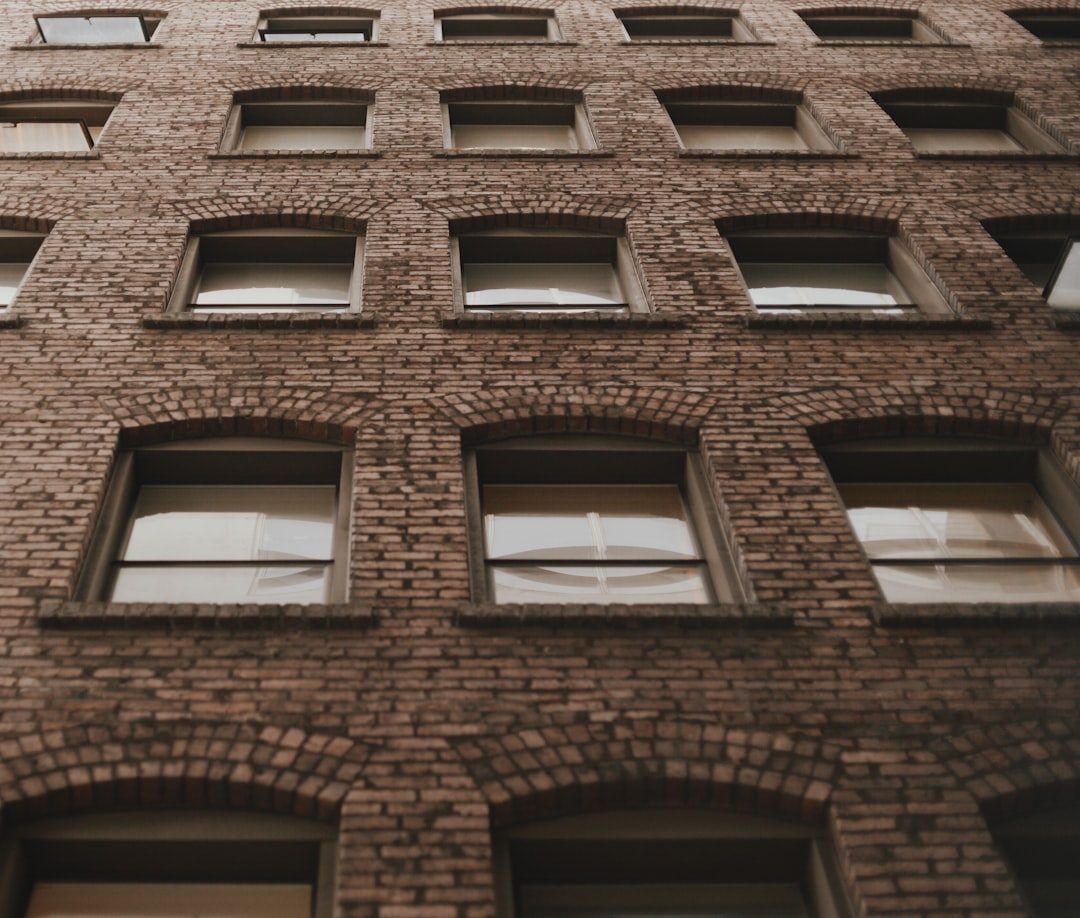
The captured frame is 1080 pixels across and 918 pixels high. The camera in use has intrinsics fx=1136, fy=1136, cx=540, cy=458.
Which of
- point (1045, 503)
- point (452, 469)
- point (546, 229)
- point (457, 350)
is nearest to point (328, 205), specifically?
point (546, 229)

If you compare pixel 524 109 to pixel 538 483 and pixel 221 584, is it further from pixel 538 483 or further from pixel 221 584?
pixel 221 584

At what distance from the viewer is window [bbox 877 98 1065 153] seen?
15.6 metres

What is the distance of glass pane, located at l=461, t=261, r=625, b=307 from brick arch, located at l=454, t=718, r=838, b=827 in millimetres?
6021

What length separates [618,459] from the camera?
30.8 ft

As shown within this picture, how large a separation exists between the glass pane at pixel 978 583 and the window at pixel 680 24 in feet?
41.4

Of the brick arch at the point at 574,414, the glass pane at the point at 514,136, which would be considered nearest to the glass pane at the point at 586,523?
the brick arch at the point at 574,414

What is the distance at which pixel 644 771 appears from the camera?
258 inches

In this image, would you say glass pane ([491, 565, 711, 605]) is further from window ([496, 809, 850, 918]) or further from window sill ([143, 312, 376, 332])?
window sill ([143, 312, 376, 332])

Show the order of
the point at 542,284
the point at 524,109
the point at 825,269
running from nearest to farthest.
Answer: the point at 542,284 < the point at 825,269 < the point at 524,109

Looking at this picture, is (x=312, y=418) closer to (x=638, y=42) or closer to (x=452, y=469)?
(x=452, y=469)

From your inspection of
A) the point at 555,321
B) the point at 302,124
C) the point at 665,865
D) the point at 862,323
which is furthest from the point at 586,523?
the point at 302,124

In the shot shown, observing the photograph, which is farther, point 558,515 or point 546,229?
point 546,229

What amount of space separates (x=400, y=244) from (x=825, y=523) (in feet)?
18.3

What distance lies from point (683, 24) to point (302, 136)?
7184 mm
